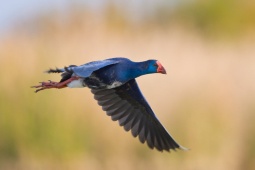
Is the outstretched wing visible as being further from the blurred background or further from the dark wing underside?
the blurred background

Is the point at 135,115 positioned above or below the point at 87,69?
below

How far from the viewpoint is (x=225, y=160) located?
10.3 m

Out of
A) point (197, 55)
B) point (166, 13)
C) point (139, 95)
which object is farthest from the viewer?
point (166, 13)

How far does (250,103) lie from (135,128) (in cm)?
175

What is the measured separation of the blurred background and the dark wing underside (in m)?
1.20

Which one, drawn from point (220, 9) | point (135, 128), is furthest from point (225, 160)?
point (220, 9)

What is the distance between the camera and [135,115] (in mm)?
9078

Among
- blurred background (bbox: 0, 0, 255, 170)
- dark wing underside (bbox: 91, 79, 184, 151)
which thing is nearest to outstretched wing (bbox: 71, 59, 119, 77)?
dark wing underside (bbox: 91, 79, 184, 151)

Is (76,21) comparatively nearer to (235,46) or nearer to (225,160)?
(235,46)

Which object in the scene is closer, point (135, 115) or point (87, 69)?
point (87, 69)

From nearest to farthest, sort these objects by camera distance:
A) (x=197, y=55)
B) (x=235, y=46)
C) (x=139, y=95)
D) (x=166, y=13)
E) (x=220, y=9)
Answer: (x=139, y=95) → (x=197, y=55) → (x=235, y=46) → (x=166, y=13) → (x=220, y=9)

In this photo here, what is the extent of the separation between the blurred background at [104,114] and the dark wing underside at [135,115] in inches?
47.4

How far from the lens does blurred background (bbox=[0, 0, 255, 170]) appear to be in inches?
407

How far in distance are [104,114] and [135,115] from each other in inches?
54.5
